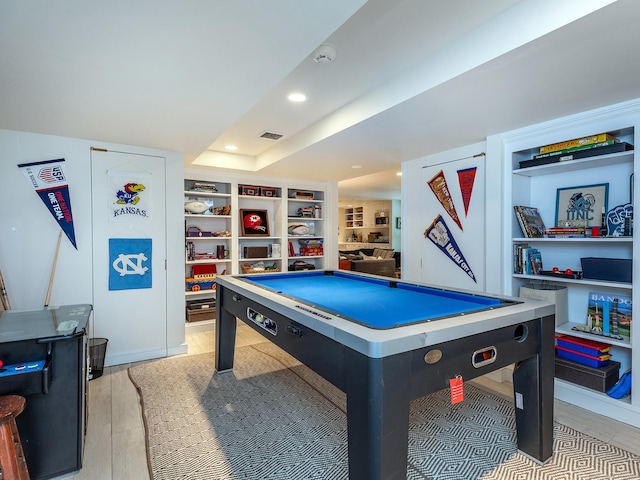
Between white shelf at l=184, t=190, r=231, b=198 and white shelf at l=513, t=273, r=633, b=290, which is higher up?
white shelf at l=184, t=190, r=231, b=198

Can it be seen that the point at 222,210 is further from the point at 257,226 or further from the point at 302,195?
the point at 302,195

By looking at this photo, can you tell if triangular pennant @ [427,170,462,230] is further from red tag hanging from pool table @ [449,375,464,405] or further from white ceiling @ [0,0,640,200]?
red tag hanging from pool table @ [449,375,464,405]

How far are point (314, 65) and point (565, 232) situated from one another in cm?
223

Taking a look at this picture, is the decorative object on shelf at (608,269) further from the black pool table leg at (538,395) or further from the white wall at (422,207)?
the black pool table leg at (538,395)

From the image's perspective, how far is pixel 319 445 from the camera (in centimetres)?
194

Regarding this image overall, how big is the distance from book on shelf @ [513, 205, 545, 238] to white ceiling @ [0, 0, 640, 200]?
0.70 m

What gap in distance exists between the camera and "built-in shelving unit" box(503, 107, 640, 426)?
2.29m

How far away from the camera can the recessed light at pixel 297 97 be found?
262 cm

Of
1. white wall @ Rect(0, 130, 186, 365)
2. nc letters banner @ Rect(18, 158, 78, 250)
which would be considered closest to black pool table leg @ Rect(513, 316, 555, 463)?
white wall @ Rect(0, 130, 186, 365)

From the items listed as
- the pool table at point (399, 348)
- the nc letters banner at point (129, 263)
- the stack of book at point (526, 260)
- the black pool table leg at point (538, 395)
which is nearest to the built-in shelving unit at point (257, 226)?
the nc letters banner at point (129, 263)

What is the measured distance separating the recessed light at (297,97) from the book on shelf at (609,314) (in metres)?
2.70

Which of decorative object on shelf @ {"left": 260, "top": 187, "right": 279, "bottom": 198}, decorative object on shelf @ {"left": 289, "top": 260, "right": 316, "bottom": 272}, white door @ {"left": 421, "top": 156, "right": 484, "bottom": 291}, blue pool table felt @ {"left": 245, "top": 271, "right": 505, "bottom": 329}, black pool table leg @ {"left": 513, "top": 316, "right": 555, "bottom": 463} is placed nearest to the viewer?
blue pool table felt @ {"left": 245, "top": 271, "right": 505, "bottom": 329}

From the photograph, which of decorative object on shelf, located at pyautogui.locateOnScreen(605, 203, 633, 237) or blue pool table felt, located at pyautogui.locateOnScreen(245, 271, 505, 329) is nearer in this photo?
blue pool table felt, located at pyautogui.locateOnScreen(245, 271, 505, 329)

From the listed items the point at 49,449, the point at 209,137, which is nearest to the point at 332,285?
the point at 209,137
